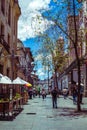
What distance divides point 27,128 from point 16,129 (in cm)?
61

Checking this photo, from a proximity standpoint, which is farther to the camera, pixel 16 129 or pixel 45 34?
pixel 45 34

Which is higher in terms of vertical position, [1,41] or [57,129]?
[1,41]

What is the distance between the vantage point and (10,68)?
4709 cm

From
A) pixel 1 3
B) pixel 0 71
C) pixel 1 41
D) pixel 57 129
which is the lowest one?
pixel 57 129

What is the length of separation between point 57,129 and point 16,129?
1667mm

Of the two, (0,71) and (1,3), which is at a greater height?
(1,3)

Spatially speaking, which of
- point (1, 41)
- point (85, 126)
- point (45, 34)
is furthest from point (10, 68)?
point (85, 126)

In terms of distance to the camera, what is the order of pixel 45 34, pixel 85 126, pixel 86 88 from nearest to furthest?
pixel 85 126 < pixel 45 34 < pixel 86 88

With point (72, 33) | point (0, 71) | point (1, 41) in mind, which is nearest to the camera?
point (72, 33)

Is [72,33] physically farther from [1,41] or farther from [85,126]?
[85,126]

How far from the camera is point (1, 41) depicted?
115ft

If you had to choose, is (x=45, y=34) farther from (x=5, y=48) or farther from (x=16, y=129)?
(x=16, y=129)

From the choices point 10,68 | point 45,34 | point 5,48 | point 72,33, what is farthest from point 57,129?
point 10,68

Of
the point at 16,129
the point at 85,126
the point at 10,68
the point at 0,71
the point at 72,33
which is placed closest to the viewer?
the point at 16,129
